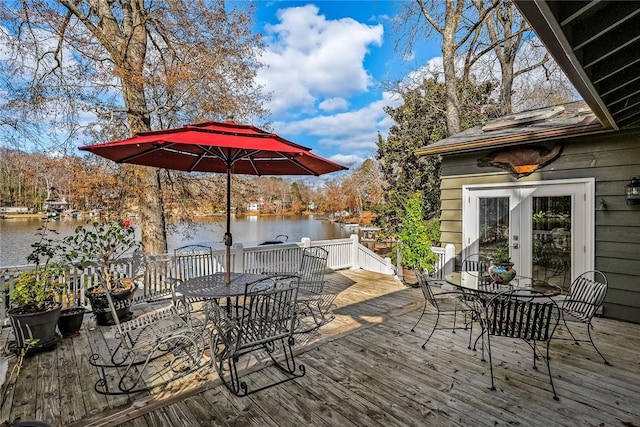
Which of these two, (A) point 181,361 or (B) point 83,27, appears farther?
(B) point 83,27

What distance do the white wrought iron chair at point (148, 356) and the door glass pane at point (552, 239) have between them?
483 centimetres

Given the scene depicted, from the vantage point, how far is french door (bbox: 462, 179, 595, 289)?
14.8ft

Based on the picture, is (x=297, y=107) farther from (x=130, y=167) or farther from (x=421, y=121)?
(x=130, y=167)

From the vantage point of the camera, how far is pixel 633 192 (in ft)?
13.4

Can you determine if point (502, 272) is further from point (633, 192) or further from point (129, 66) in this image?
point (129, 66)

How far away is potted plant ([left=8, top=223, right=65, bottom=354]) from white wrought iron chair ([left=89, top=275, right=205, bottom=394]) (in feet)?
1.94

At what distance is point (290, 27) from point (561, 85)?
900 cm

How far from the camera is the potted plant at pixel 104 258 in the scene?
4141 millimetres

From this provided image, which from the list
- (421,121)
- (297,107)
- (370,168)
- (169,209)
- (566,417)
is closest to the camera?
(566,417)

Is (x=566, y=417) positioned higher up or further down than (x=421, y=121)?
further down

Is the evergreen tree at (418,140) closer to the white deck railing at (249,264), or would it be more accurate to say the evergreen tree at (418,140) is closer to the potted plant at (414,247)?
the white deck railing at (249,264)

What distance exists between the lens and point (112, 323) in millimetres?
4195

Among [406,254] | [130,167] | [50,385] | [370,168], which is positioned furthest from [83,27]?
[370,168]

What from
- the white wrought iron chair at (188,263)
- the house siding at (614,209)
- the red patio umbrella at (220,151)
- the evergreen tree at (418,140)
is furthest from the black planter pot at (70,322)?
the evergreen tree at (418,140)
